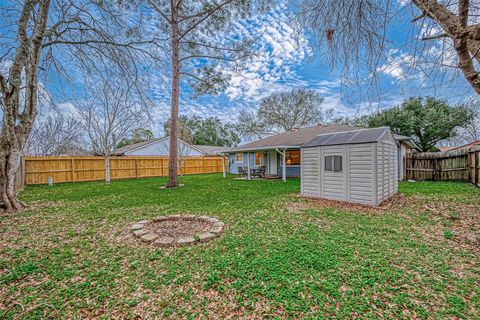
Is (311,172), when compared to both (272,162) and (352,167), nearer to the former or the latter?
(352,167)

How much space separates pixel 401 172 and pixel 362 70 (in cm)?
1112

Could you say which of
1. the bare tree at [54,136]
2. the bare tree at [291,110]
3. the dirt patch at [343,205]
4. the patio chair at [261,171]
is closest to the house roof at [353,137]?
the dirt patch at [343,205]

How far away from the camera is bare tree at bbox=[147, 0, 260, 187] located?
8266 mm

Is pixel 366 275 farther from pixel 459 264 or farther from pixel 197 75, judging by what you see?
pixel 197 75

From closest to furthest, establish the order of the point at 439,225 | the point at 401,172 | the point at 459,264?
the point at 459,264 < the point at 439,225 < the point at 401,172

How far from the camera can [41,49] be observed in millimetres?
5195

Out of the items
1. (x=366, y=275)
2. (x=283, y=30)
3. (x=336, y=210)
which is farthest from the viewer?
(x=336, y=210)

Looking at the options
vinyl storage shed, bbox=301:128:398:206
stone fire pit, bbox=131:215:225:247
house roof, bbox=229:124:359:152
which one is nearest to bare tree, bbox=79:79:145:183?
house roof, bbox=229:124:359:152

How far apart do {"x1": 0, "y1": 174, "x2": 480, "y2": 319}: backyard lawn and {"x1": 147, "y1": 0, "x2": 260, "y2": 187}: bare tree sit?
630 cm

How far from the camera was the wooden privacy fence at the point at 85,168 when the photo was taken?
419 inches

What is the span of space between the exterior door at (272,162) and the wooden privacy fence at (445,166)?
7235 mm

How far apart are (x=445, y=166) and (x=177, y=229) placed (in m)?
12.8

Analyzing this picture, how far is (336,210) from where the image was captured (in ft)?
17.5

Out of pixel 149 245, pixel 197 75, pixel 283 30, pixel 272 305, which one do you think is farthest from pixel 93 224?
pixel 197 75
